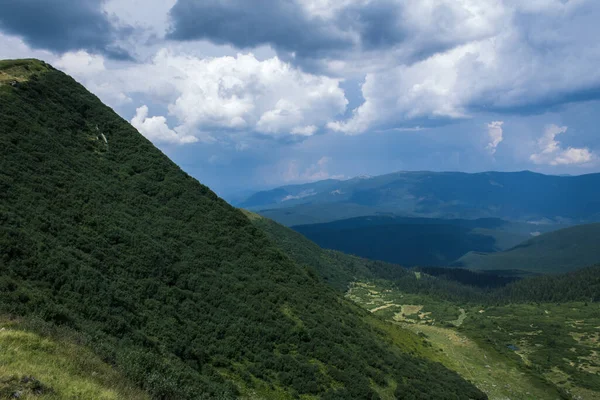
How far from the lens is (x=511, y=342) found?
12481 cm

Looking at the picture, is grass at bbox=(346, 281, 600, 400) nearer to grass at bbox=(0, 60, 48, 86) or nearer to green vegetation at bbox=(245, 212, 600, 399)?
green vegetation at bbox=(245, 212, 600, 399)

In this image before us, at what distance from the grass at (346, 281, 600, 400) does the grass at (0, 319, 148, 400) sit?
62.0 meters

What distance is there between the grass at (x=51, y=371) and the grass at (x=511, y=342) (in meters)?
62.0

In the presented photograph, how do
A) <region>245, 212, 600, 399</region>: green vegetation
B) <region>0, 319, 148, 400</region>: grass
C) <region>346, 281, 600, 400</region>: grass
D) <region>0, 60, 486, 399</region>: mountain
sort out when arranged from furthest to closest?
1. <region>346, 281, 600, 400</region>: grass
2. <region>245, 212, 600, 399</region>: green vegetation
3. <region>0, 60, 486, 399</region>: mountain
4. <region>0, 319, 148, 400</region>: grass

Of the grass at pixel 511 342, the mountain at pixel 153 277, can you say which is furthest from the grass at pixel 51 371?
the grass at pixel 511 342

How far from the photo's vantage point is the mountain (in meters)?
24.1

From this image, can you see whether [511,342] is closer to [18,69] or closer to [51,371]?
[51,371]

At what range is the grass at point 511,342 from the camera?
68.8m

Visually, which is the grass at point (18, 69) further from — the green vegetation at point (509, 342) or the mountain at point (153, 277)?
the green vegetation at point (509, 342)

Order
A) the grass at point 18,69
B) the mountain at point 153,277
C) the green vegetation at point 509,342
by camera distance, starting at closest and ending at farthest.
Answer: the mountain at point 153,277
the grass at point 18,69
the green vegetation at point 509,342

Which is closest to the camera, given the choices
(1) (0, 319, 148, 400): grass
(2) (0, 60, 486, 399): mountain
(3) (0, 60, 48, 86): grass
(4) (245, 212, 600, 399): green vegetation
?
(1) (0, 319, 148, 400): grass

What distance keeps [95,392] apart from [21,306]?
32.3 ft

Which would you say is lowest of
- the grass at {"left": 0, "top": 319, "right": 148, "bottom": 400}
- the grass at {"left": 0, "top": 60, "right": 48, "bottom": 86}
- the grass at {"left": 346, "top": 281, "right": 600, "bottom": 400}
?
the grass at {"left": 346, "top": 281, "right": 600, "bottom": 400}

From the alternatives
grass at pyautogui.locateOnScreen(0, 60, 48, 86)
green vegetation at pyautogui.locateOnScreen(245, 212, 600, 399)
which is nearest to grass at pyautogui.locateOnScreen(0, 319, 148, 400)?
grass at pyautogui.locateOnScreen(0, 60, 48, 86)
